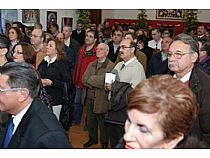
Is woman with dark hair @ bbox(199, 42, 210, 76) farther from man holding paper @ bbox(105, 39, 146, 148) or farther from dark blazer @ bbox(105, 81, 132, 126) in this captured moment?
dark blazer @ bbox(105, 81, 132, 126)

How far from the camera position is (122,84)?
3.27 meters

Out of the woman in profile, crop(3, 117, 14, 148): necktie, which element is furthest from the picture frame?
the woman in profile

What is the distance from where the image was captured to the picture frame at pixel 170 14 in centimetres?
1233

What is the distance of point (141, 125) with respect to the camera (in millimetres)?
1118

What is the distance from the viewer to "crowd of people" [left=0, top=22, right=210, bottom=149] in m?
→ 1.13

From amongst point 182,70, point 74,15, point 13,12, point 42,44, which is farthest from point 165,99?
point 74,15

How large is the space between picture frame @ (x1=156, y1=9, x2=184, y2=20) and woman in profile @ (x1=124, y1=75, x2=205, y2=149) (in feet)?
37.7

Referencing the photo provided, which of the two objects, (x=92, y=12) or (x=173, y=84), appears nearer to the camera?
(x=173, y=84)

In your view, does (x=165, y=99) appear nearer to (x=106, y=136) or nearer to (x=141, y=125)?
(x=141, y=125)

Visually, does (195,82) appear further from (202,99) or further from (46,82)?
(46,82)

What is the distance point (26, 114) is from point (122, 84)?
4.99 feet

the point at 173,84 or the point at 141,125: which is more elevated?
the point at 173,84

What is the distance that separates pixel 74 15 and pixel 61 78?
7.47 meters

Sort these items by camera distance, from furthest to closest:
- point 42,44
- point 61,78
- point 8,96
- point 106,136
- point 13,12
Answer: point 13,12 → point 42,44 → point 106,136 → point 61,78 → point 8,96
